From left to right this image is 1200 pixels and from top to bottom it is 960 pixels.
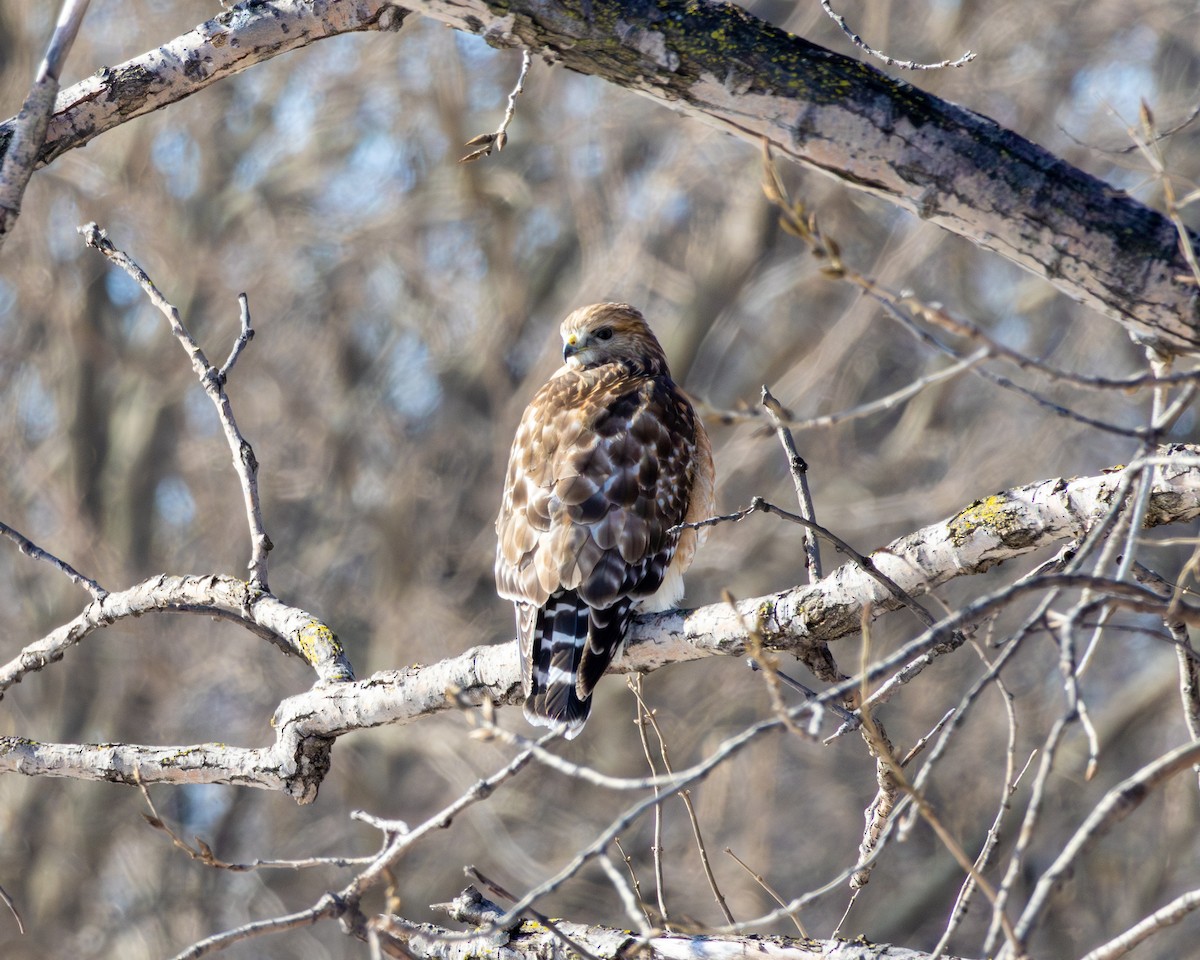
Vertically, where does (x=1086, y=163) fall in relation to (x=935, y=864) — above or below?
above

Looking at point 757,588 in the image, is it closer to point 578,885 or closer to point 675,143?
point 578,885

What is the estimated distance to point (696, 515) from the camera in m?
4.37

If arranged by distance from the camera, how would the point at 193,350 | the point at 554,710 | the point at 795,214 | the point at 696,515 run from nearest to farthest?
the point at 795,214, the point at 193,350, the point at 554,710, the point at 696,515

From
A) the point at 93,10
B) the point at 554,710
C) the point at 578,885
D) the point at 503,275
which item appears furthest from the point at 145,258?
the point at 554,710

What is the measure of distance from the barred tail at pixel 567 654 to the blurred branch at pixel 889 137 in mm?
1640

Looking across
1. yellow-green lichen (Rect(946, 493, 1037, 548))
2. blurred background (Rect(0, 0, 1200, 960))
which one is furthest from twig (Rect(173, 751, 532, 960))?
blurred background (Rect(0, 0, 1200, 960))

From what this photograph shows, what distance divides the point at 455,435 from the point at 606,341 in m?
5.06

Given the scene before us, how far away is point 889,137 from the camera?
2176mm

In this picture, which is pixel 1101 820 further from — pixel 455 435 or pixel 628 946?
pixel 455 435

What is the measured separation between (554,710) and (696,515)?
1.04 metres

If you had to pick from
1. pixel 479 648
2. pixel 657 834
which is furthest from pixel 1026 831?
pixel 479 648

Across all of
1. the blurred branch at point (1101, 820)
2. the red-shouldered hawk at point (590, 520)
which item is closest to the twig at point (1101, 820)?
the blurred branch at point (1101, 820)

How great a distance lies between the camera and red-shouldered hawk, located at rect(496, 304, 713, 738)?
3611mm

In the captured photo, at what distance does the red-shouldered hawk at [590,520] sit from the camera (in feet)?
11.8
